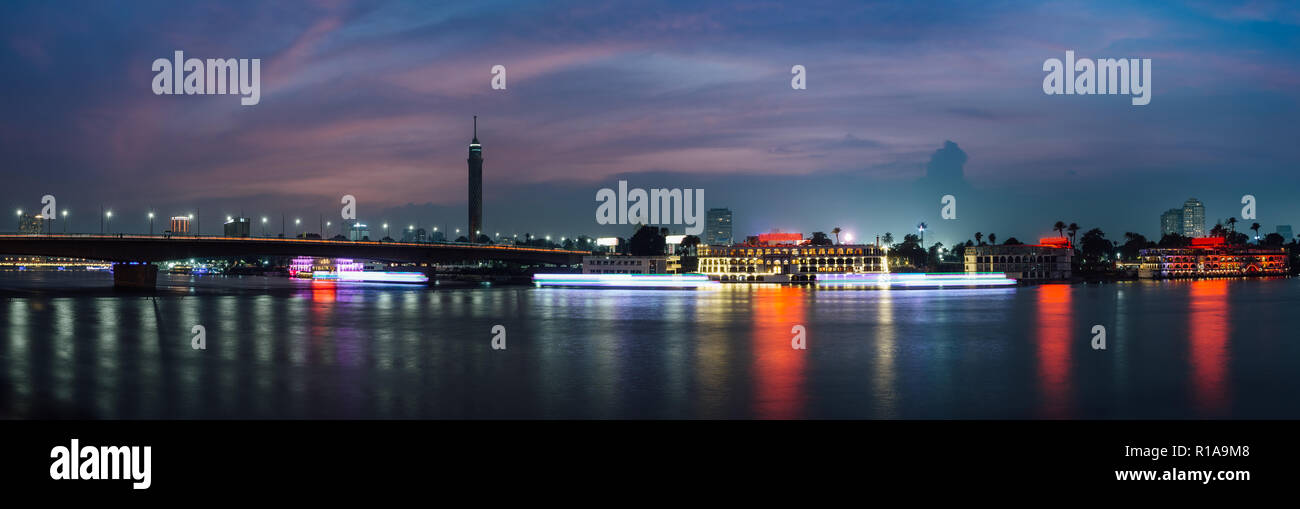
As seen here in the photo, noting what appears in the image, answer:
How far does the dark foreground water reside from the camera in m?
23.1

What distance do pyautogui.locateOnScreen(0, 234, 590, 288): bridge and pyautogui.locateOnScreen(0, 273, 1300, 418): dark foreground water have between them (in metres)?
38.1

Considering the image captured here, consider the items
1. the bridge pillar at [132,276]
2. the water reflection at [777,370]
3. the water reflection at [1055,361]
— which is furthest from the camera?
the bridge pillar at [132,276]

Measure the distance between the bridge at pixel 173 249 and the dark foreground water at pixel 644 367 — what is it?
1501 inches

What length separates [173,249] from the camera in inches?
4090

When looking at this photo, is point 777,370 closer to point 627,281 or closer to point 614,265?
point 627,281

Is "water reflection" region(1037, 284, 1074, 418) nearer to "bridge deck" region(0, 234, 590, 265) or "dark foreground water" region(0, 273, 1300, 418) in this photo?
"dark foreground water" region(0, 273, 1300, 418)

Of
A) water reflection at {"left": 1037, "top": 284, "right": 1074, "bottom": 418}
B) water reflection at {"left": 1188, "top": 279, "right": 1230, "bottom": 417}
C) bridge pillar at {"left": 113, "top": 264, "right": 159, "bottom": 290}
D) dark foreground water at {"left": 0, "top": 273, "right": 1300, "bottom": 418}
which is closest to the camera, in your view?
dark foreground water at {"left": 0, "top": 273, "right": 1300, "bottom": 418}

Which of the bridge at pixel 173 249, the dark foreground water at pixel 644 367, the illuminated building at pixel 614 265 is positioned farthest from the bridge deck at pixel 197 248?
the illuminated building at pixel 614 265

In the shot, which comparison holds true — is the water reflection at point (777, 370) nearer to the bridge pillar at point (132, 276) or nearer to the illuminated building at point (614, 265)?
the bridge pillar at point (132, 276)

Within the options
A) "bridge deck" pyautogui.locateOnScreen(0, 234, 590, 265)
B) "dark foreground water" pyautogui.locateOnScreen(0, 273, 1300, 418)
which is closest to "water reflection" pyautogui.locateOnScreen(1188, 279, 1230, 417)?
"dark foreground water" pyautogui.locateOnScreen(0, 273, 1300, 418)

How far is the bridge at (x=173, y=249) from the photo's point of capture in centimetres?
9450
